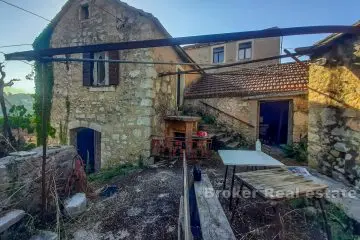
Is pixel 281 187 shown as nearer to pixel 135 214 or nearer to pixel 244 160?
pixel 244 160

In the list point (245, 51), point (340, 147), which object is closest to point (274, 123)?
point (245, 51)

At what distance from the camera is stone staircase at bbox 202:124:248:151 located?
847 centimetres

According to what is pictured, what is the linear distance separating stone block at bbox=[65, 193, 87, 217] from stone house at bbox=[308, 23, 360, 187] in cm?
500

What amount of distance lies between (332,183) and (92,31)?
815 cm

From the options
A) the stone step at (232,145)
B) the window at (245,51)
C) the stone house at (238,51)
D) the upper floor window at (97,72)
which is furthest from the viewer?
the window at (245,51)

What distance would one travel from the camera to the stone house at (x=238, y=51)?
13727 millimetres

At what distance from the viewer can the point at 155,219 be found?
3.49 metres

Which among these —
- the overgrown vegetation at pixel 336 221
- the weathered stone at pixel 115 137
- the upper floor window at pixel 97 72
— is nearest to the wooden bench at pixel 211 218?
A: the overgrown vegetation at pixel 336 221

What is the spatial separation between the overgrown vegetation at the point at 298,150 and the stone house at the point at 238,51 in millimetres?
7812

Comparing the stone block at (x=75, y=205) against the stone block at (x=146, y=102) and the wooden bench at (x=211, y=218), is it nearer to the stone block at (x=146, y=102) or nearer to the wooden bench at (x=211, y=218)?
the wooden bench at (x=211, y=218)

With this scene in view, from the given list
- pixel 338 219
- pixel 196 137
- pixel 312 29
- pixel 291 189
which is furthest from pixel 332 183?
pixel 196 137

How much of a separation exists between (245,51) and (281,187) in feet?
44.3

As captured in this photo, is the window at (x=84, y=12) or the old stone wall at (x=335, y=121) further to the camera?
the window at (x=84, y=12)

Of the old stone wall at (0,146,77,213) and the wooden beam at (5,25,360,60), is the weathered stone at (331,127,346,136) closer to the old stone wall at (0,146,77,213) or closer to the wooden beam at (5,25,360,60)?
the wooden beam at (5,25,360,60)
